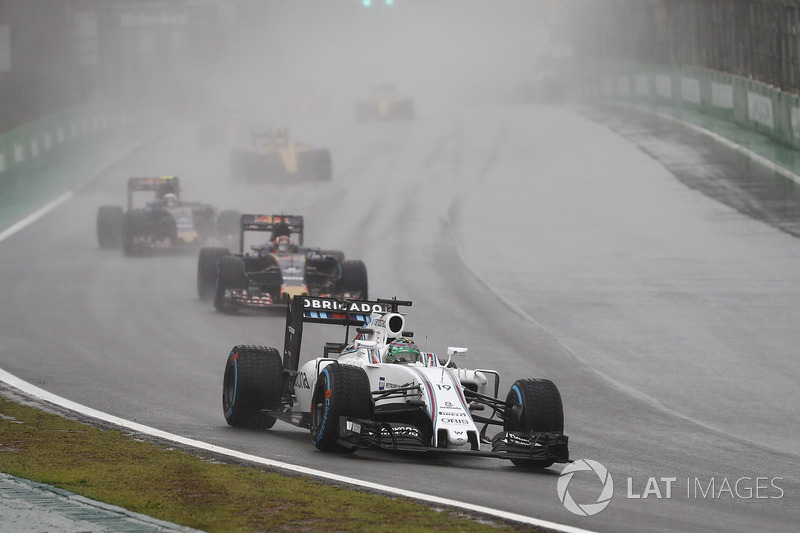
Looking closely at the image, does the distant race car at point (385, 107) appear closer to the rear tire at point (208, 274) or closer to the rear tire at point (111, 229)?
the rear tire at point (111, 229)

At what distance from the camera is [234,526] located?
9.31 m

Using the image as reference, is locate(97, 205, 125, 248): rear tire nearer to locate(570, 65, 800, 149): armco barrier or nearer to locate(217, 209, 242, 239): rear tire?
locate(217, 209, 242, 239): rear tire

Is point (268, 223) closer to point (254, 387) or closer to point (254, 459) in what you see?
point (254, 387)

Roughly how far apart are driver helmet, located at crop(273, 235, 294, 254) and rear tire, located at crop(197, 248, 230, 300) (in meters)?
1.43

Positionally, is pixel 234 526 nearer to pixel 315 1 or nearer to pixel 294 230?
pixel 294 230

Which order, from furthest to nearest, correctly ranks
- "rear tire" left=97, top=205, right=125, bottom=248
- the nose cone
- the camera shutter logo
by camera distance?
"rear tire" left=97, top=205, right=125, bottom=248 < the nose cone < the camera shutter logo

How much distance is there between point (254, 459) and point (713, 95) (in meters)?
41.7

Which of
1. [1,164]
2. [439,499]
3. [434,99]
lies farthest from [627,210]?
[434,99]

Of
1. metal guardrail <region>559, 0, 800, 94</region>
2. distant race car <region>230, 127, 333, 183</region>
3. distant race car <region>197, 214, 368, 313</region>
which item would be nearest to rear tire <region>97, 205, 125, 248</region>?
distant race car <region>197, 214, 368, 313</region>

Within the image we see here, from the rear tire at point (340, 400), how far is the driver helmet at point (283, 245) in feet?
42.6

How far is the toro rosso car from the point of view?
1286 cm

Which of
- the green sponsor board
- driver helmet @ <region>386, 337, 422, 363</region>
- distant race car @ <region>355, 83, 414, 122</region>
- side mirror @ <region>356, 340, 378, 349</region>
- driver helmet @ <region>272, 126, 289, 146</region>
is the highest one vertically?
the green sponsor board

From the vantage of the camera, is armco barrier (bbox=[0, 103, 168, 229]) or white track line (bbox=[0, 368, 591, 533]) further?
armco barrier (bbox=[0, 103, 168, 229])

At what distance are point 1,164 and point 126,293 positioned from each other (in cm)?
2075
